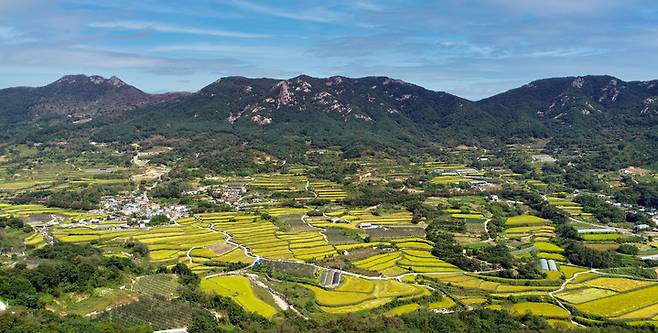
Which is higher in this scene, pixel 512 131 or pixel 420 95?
pixel 420 95

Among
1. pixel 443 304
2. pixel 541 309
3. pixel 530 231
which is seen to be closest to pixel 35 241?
pixel 443 304

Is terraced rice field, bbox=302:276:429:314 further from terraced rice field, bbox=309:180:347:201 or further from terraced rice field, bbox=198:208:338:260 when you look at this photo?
terraced rice field, bbox=309:180:347:201

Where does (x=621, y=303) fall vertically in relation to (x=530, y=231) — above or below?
below

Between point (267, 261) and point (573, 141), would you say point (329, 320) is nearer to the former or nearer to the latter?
point (267, 261)

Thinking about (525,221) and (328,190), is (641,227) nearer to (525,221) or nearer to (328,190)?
(525,221)

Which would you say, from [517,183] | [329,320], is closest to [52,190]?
[329,320]

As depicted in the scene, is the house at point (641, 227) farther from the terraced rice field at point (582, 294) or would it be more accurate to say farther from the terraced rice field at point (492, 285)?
the terraced rice field at point (492, 285)

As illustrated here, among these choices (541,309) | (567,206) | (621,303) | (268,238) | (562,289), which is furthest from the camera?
(567,206)

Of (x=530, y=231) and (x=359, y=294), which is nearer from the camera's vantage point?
(x=359, y=294)
